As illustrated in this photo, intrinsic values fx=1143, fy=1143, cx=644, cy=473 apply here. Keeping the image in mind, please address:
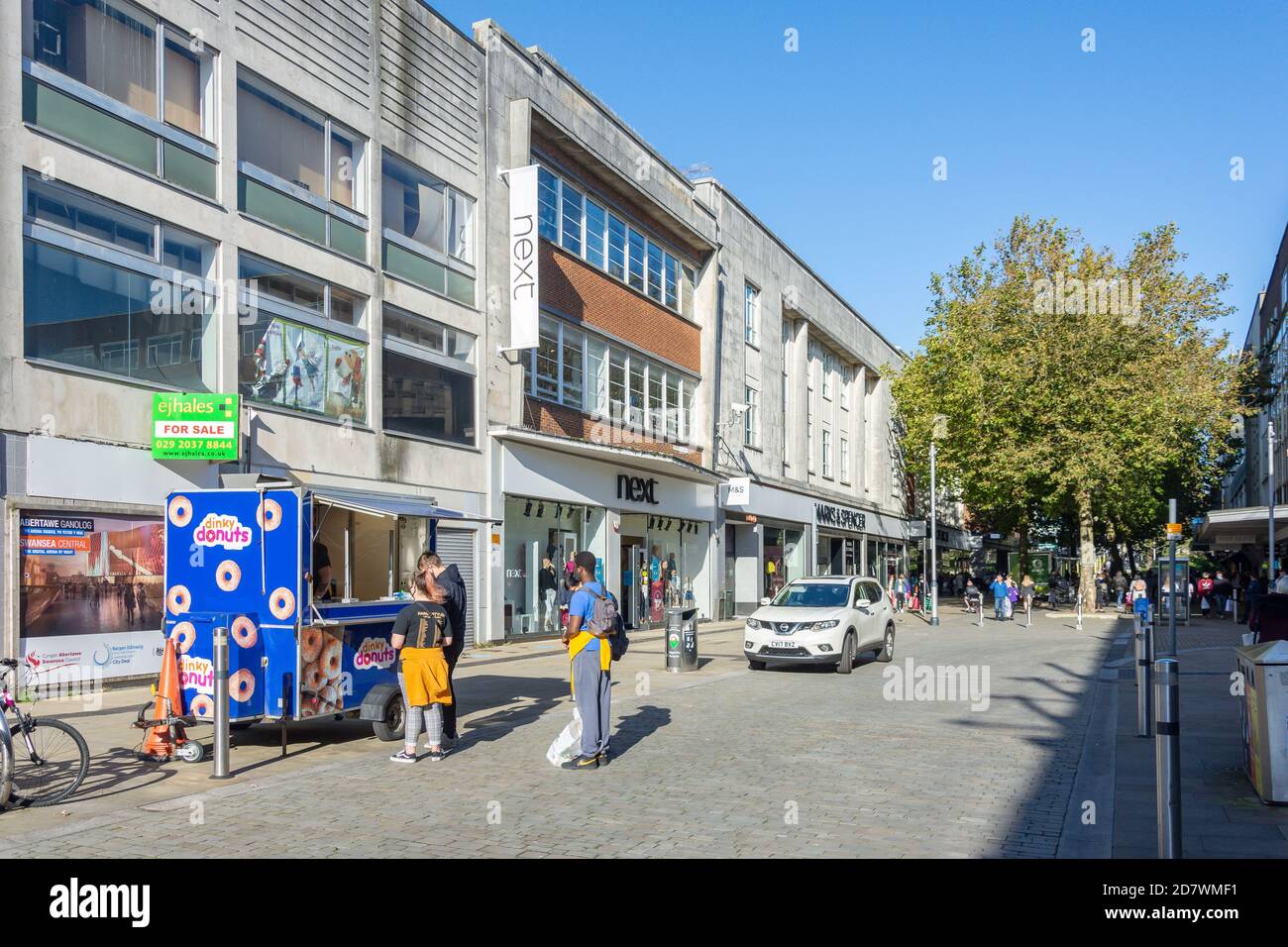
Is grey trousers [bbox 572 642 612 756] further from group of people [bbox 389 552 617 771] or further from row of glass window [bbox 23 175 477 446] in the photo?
row of glass window [bbox 23 175 477 446]

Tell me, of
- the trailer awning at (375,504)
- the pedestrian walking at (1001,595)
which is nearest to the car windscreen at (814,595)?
the trailer awning at (375,504)

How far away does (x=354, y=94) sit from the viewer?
2102 centimetres

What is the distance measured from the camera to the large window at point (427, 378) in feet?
70.9

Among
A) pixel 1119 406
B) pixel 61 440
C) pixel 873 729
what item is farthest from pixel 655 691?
pixel 1119 406

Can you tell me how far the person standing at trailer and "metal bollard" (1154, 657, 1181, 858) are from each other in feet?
20.8

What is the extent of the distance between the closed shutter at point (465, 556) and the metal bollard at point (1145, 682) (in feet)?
45.6

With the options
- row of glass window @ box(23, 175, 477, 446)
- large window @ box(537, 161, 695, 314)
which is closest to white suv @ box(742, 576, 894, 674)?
row of glass window @ box(23, 175, 477, 446)

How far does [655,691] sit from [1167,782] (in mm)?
10612

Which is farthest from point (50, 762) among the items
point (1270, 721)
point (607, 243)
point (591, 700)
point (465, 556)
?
point (607, 243)

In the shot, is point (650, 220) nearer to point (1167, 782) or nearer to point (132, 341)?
point (132, 341)

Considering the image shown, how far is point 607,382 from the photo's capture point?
97.1ft

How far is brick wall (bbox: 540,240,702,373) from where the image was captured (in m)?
26.8

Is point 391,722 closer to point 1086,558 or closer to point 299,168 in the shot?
point 299,168

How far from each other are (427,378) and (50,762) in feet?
48.8
